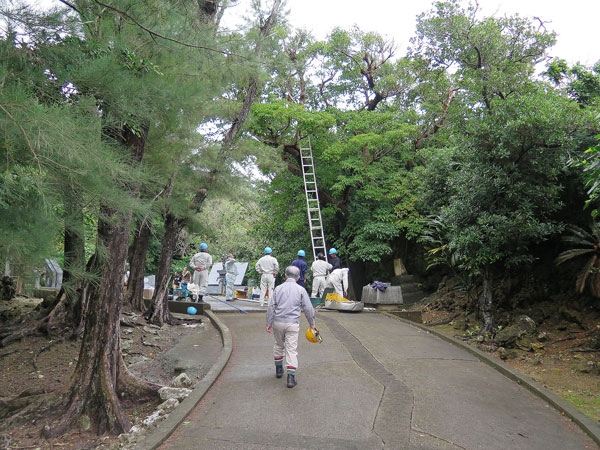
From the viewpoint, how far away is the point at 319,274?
14.8 m

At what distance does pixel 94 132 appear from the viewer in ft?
14.7

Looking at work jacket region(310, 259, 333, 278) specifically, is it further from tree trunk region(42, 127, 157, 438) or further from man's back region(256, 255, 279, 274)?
tree trunk region(42, 127, 157, 438)

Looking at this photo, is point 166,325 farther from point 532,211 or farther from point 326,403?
point 532,211

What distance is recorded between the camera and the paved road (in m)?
4.78

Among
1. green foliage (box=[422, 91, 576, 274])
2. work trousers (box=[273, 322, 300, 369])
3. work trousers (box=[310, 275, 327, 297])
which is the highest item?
green foliage (box=[422, 91, 576, 274])

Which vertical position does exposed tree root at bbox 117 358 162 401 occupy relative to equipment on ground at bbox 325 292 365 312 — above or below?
below

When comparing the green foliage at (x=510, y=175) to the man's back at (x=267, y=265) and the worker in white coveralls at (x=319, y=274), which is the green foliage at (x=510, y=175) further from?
the man's back at (x=267, y=265)

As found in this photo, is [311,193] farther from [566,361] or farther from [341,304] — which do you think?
[566,361]

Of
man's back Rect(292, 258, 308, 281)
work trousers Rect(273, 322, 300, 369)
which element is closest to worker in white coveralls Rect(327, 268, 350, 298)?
man's back Rect(292, 258, 308, 281)

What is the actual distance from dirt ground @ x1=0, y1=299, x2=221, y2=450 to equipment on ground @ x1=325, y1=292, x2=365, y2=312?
4.20m

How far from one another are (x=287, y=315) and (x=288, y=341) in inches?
14.5

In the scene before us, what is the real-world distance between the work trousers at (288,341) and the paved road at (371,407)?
1.20 feet

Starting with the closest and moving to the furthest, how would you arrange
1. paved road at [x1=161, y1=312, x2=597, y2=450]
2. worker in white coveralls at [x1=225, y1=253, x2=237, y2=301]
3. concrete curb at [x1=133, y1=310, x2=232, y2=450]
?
1. concrete curb at [x1=133, y1=310, x2=232, y2=450]
2. paved road at [x1=161, y1=312, x2=597, y2=450]
3. worker in white coveralls at [x1=225, y1=253, x2=237, y2=301]

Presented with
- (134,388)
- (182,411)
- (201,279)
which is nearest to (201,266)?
(201,279)
